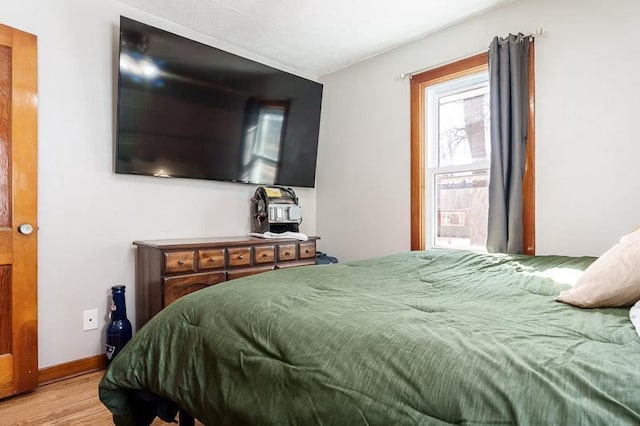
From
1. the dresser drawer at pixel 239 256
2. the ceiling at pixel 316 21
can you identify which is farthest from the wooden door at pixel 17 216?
the dresser drawer at pixel 239 256

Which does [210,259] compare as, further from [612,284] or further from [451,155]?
[612,284]

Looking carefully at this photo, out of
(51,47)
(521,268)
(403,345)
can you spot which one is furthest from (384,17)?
(403,345)

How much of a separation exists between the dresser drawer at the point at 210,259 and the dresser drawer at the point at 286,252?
500mm

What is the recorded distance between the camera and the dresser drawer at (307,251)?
3094 millimetres

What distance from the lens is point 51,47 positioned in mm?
2340

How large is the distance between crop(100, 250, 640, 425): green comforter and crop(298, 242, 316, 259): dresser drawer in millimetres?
1619

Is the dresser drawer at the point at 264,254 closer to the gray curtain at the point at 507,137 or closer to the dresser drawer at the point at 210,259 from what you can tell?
the dresser drawer at the point at 210,259

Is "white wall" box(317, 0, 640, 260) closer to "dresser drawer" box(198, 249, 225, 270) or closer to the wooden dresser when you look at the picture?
the wooden dresser

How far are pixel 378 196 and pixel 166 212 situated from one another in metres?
1.76

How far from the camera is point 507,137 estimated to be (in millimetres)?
2504

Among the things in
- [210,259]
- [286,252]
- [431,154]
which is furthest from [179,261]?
[431,154]

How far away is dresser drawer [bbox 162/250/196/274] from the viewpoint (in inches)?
91.7

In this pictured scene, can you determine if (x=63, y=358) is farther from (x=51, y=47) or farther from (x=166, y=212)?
(x=51, y=47)

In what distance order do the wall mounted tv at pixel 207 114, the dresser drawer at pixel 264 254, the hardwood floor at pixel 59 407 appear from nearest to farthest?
the hardwood floor at pixel 59 407, the wall mounted tv at pixel 207 114, the dresser drawer at pixel 264 254
